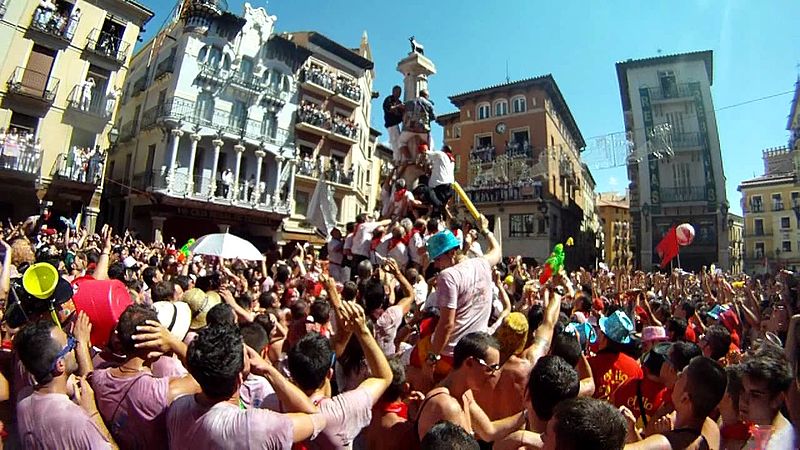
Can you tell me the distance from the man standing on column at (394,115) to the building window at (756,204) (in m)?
57.5

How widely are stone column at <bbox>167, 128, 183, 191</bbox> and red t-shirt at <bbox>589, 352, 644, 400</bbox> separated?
25.8m

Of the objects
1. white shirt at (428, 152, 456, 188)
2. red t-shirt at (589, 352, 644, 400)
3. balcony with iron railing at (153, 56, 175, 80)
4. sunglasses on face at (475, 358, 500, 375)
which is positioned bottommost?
red t-shirt at (589, 352, 644, 400)

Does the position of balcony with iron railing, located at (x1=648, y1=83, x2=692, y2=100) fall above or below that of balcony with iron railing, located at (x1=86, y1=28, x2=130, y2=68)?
above

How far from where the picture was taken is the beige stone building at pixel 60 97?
20.1 meters

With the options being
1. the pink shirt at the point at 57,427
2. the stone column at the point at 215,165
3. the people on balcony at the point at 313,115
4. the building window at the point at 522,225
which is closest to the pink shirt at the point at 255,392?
the pink shirt at the point at 57,427

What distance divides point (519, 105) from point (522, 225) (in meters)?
10.5

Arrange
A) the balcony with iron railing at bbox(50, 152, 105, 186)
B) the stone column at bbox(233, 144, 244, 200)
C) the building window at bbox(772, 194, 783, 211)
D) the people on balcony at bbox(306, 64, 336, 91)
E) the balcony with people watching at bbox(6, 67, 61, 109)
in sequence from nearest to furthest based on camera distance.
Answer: the balcony with people watching at bbox(6, 67, 61, 109) < the balcony with iron railing at bbox(50, 152, 105, 186) < the stone column at bbox(233, 144, 244, 200) < the people on balcony at bbox(306, 64, 336, 91) < the building window at bbox(772, 194, 783, 211)

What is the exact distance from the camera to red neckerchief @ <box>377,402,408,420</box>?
2.67 meters

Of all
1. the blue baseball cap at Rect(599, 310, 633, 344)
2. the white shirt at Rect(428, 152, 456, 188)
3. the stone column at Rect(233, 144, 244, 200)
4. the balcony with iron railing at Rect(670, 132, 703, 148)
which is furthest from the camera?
the balcony with iron railing at Rect(670, 132, 703, 148)

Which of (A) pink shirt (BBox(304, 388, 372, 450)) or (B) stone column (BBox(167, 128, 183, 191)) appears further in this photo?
(B) stone column (BBox(167, 128, 183, 191))

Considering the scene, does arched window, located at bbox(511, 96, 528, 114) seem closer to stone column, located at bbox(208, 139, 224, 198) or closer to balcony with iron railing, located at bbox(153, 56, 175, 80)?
stone column, located at bbox(208, 139, 224, 198)

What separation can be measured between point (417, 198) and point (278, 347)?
7.52 meters

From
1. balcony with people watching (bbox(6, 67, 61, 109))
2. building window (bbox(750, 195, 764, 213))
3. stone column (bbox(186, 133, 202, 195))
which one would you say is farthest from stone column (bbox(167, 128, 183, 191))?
building window (bbox(750, 195, 764, 213))

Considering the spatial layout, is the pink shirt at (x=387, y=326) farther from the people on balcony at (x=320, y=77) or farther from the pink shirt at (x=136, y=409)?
the people on balcony at (x=320, y=77)
